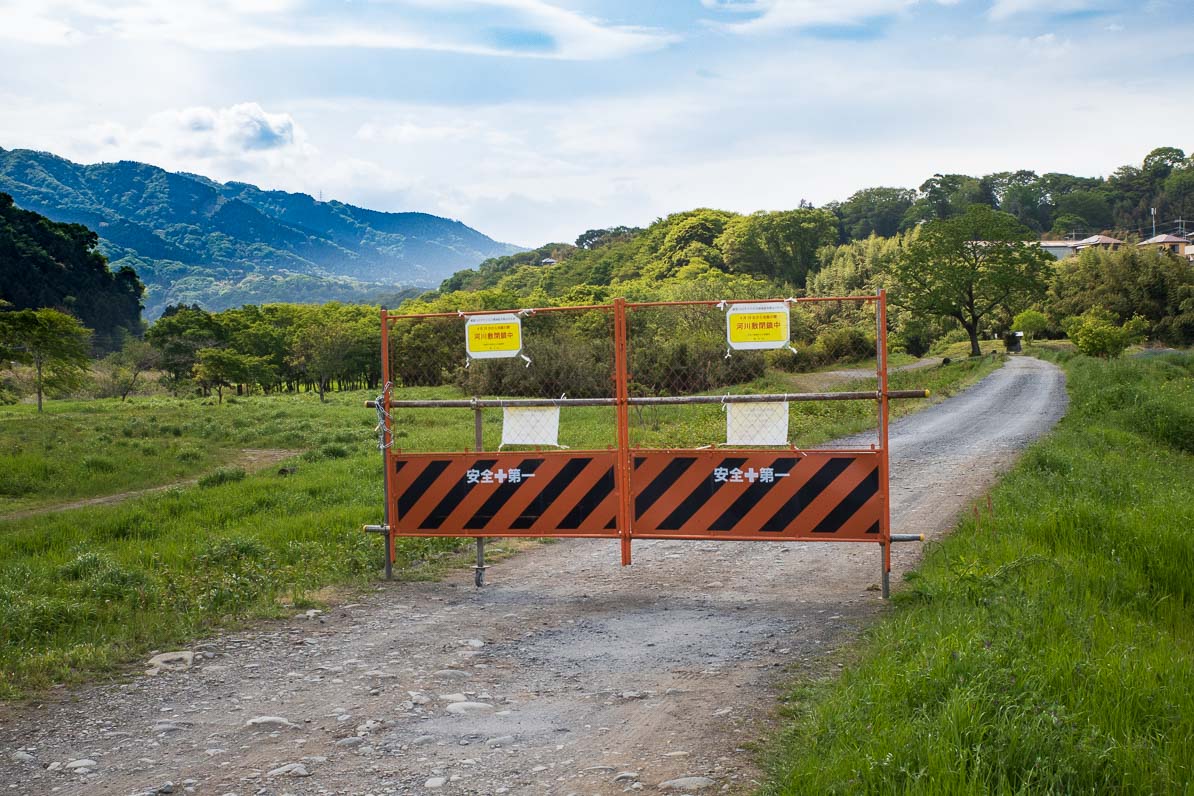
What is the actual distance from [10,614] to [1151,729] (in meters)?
7.45

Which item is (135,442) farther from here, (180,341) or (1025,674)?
(180,341)

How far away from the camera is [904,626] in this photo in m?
6.03

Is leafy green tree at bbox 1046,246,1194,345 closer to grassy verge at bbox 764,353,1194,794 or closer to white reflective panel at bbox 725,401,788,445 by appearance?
grassy verge at bbox 764,353,1194,794

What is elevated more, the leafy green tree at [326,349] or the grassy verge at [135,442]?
the leafy green tree at [326,349]

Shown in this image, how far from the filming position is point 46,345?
35.6m

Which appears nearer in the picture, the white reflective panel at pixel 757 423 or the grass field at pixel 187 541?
the grass field at pixel 187 541

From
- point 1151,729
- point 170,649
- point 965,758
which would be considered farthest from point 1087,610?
point 170,649

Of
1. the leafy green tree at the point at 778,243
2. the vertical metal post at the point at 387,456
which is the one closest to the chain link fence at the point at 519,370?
the vertical metal post at the point at 387,456

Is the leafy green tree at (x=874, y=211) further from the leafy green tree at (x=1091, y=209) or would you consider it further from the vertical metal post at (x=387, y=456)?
the vertical metal post at (x=387, y=456)

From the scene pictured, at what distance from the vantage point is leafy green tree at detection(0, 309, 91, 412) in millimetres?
34562

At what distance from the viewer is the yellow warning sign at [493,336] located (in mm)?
8195

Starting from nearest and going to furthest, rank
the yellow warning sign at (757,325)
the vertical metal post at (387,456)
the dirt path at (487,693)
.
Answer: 1. the dirt path at (487,693)
2. the yellow warning sign at (757,325)
3. the vertical metal post at (387,456)

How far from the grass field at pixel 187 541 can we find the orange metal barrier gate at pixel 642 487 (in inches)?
40.5

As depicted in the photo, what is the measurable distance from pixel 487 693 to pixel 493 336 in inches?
140
